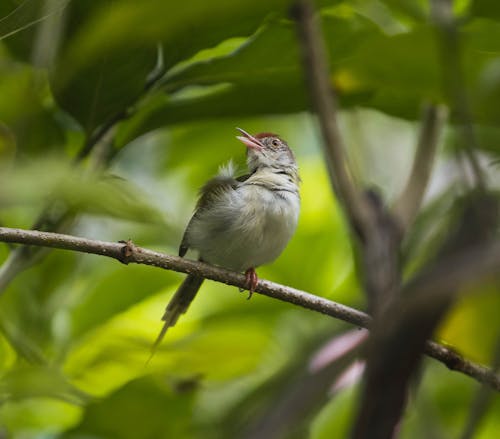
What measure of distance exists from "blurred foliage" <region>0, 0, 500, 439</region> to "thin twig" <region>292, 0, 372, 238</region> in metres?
0.10

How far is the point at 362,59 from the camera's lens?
3.93 feet

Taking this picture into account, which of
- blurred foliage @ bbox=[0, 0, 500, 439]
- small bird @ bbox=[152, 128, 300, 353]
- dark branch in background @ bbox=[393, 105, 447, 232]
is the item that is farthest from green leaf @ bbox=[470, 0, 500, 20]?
small bird @ bbox=[152, 128, 300, 353]

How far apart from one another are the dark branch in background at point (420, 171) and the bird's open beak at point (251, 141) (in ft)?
6.93

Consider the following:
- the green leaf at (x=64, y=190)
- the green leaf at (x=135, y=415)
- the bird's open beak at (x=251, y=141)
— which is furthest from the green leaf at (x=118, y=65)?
the bird's open beak at (x=251, y=141)

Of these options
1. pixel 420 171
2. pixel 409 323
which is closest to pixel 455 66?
pixel 409 323

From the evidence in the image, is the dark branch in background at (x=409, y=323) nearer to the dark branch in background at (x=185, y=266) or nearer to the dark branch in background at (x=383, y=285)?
the dark branch in background at (x=383, y=285)

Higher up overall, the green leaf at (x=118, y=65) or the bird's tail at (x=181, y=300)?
the green leaf at (x=118, y=65)

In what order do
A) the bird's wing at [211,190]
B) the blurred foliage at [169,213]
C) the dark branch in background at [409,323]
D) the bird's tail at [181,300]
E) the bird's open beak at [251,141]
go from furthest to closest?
1. the bird's open beak at [251,141]
2. the bird's wing at [211,190]
3. the bird's tail at [181,300]
4. the blurred foliage at [169,213]
5. the dark branch in background at [409,323]

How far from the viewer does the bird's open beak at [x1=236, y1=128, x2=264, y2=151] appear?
11.7 feet

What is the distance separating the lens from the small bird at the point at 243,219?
10.2ft

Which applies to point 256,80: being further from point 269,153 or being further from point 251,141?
point 269,153

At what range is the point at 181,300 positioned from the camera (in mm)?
2887

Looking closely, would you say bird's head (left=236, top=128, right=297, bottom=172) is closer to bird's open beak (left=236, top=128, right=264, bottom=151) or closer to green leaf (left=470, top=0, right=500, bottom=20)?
bird's open beak (left=236, top=128, right=264, bottom=151)

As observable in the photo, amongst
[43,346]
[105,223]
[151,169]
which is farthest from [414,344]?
[151,169]
